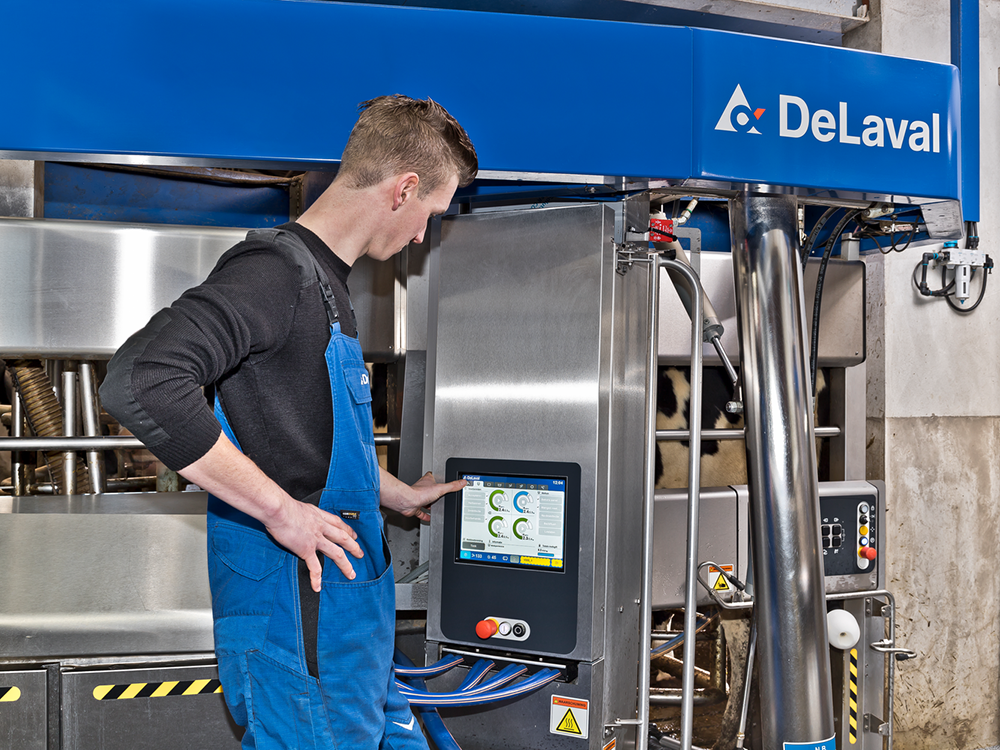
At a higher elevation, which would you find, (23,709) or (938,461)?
(938,461)

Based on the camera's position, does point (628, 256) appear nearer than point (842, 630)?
Yes

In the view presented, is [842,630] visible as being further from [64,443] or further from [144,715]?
[64,443]

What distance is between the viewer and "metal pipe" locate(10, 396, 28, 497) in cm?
266

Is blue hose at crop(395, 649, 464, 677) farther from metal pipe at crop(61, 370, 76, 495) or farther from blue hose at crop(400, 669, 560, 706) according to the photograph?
metal pipe at crop(61, 370, 76, 495)

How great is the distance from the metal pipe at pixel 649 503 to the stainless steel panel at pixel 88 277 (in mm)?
1143

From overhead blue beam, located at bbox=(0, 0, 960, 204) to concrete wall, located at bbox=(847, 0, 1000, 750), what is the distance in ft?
5.91

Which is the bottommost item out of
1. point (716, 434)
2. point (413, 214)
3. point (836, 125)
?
point (716, 434)

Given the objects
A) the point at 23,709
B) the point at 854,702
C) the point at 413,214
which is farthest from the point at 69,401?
the point at 854,702

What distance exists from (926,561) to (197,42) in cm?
332

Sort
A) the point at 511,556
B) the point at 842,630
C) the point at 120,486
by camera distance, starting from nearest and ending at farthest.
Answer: the point at 511,556 → the point at 842,630 → the point at 120,486

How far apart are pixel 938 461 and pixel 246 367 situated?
123 inches

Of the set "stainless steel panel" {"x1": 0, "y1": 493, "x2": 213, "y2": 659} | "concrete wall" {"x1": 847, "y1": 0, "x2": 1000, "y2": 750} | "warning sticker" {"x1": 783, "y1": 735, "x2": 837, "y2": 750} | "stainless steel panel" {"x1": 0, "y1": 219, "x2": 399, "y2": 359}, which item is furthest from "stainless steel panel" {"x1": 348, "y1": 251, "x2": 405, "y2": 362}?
"concrete wall" {"x1": 847, "y1": 0, "x2": 1000, "y2": 750}

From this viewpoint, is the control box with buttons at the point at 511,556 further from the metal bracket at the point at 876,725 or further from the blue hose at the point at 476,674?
the metal bracket at the point at 876,725

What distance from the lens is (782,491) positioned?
81.4 inches
